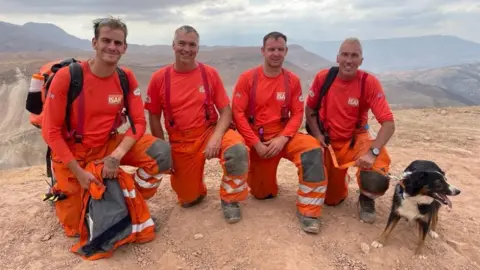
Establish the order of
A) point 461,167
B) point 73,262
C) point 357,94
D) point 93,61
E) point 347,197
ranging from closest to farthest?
point 73,262 < point 93,61 < point 357,94 < point 347,197 < point 461,167

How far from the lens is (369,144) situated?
494 centimetres

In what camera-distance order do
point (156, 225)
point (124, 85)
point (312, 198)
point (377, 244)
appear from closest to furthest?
point (377, 244) → point (124, 85) → point (312, 198) → point (156, 225)

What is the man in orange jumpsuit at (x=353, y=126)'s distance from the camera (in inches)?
183

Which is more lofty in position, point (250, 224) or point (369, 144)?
point (369, 144)

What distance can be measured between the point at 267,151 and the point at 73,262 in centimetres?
244

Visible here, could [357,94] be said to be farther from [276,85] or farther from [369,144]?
[276,85]

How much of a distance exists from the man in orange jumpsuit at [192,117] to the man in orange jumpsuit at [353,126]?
1.20m

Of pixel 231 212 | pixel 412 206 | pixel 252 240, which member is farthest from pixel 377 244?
pixel 231 212

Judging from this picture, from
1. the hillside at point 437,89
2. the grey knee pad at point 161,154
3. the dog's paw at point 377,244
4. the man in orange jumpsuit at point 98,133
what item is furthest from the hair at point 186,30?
the hillside at point 437,89

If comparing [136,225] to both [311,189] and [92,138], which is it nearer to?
[92,138]

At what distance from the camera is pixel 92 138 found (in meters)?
4.34

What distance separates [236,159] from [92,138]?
161cm

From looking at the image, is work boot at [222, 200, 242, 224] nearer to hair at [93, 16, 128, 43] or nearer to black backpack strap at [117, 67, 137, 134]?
black backpack strap at [117, 67, 137, 134]

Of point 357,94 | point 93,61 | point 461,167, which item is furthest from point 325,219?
point 461,167
